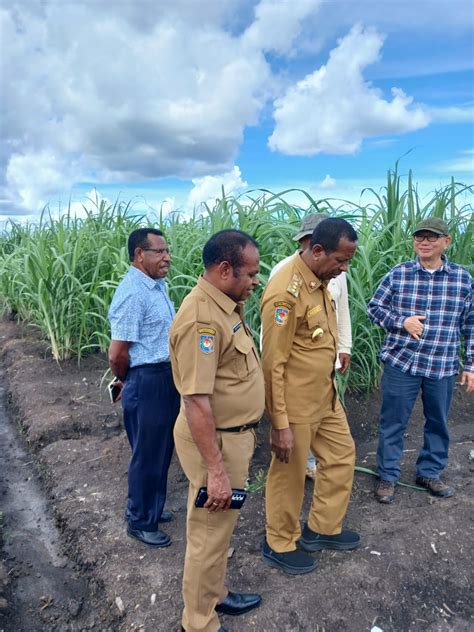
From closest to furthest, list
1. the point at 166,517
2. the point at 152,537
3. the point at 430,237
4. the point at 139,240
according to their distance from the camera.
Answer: the point at 139,240 → the point at 152,537 → the point at 430,237 → the point at 166,517

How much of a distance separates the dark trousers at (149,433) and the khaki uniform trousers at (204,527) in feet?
1.92

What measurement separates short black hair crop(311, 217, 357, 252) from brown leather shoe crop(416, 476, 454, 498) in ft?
5.42

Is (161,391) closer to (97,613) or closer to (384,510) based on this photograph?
(97,613)

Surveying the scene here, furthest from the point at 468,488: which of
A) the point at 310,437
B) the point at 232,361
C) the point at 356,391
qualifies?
the point at 232,361

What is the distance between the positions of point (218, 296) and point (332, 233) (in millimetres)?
570

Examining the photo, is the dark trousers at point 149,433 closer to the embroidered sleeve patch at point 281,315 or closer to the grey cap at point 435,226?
the embroidered sleeve patch at point 281,315

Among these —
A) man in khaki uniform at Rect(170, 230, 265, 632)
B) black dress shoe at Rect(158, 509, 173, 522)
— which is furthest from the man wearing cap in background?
man in khaki uniform at Rect(170, 230, 265, 632)

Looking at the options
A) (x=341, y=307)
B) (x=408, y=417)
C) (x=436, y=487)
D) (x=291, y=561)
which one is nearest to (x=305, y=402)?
(x=291, y=561)

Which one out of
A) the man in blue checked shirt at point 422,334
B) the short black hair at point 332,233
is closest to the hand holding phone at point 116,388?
the short black hair at point 332,233

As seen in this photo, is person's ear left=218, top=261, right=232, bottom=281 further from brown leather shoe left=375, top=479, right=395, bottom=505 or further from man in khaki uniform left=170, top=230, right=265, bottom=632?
brown leather shoe left=375, top=479, right=395, bottom=505

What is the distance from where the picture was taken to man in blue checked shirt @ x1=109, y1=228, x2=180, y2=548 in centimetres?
222

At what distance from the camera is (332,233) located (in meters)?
1.89

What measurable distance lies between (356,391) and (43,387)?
8.87 ft

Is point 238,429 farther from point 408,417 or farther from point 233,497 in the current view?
point 408,417
